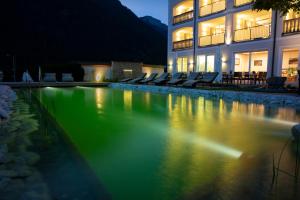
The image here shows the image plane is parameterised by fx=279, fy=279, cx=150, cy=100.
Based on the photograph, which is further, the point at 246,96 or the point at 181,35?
the point at 181,35

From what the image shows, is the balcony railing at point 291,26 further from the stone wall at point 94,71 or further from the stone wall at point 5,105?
the stone wall at point 94,71

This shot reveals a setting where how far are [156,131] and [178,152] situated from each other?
1415 millimetres

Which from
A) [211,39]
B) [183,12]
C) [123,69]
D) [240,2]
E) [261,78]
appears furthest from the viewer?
[123,69]

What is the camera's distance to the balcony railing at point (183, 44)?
69.9 ft

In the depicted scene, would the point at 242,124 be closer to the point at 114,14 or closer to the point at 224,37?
the point at 224,37

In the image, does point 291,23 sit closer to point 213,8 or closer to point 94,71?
point 213,8

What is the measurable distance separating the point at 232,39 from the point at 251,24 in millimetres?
1702

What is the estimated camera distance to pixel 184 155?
151 inches

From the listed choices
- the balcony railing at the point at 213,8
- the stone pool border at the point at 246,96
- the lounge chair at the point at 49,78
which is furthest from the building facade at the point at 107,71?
the stone pool border at the point at 246,96

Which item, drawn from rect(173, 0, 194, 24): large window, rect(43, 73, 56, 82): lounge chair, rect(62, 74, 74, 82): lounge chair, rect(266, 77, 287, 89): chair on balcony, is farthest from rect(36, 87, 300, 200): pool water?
rect(62, 74, 74, 82): lounge chair

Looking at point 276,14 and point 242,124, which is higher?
point 276,14

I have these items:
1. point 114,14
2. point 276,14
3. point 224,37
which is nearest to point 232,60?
point 224,37

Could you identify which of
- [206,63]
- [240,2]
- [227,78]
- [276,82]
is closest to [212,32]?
[206,63]

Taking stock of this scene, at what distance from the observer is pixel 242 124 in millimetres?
6133
